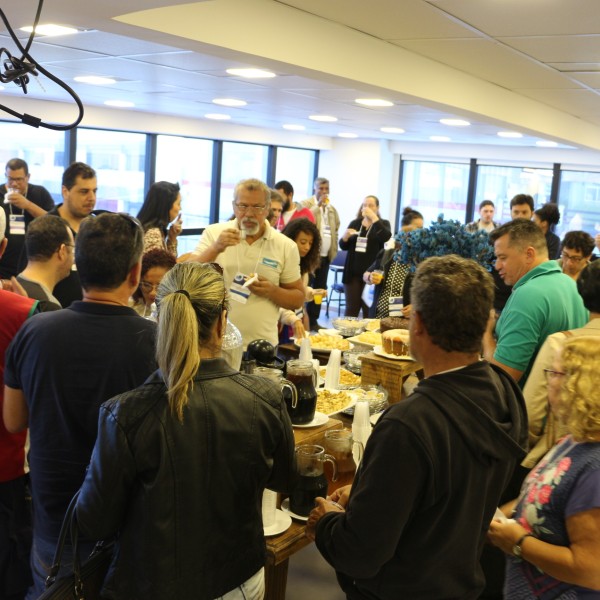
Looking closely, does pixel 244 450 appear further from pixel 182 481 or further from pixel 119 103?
pixel 119 103

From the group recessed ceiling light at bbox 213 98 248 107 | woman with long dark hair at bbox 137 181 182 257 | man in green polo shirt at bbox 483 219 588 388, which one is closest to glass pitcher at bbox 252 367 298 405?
man in green polo shirt at bbox 483 219 588 388

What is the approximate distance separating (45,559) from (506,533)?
1182 millimetres

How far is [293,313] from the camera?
13.1ft

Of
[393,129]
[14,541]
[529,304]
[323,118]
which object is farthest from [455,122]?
[14,541]

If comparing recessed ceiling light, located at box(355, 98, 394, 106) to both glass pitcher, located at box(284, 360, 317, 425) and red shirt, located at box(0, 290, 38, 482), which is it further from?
red shirt, located at box(0, 290, 38, 482)

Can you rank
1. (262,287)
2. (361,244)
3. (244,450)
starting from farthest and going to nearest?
(361,244), (262,287), (244,450)

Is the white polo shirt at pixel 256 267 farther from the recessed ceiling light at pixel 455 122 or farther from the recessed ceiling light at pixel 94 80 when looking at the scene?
the recessed ceiling light at pixel 455 122

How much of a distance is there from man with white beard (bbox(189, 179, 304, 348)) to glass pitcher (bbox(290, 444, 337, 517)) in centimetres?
162

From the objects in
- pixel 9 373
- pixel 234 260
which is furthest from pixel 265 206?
pixel 9 373

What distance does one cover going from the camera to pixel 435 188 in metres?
13.2

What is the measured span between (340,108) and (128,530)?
605 centimetres

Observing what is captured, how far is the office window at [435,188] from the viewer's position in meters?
12.9

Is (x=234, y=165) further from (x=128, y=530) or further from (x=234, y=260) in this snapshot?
(x=128, y=530)

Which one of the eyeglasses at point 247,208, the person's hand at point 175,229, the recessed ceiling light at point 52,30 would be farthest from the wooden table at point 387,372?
the recessed ceiling light at point 52,30
